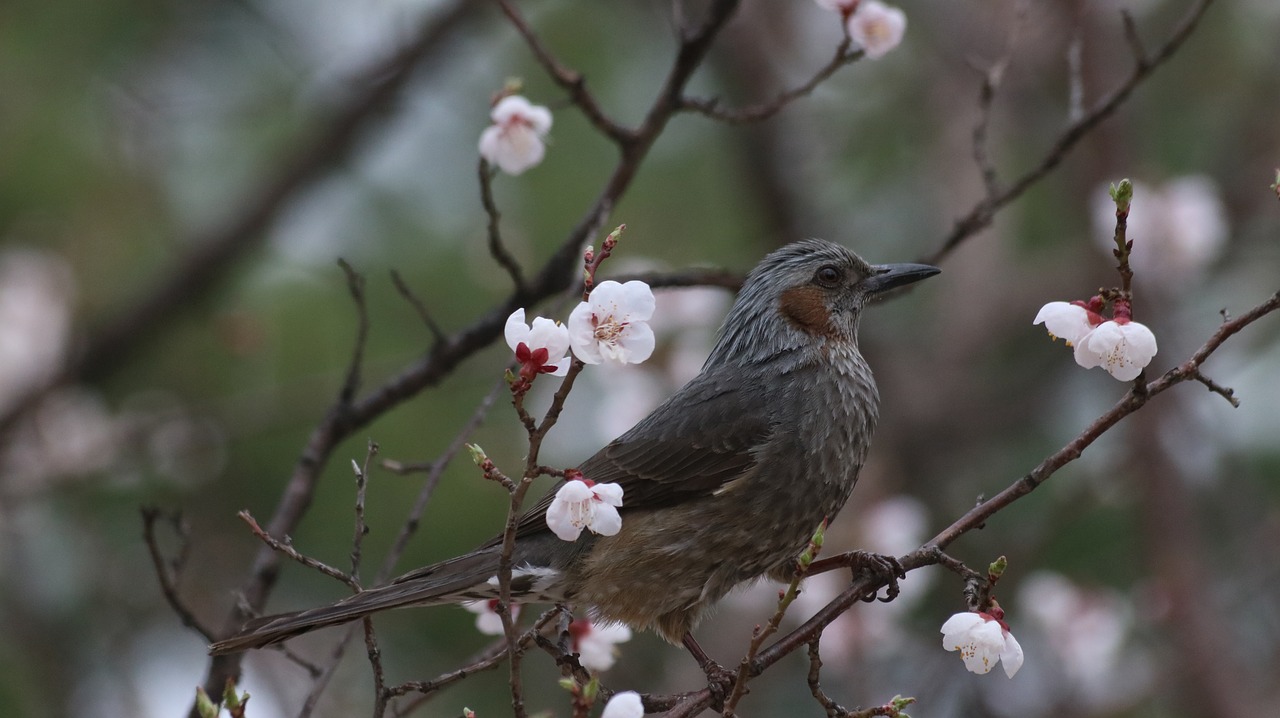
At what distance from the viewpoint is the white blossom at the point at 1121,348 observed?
2379 mm

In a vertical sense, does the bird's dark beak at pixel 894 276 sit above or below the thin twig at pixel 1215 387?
above

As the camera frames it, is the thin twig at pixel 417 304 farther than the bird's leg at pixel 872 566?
Yes

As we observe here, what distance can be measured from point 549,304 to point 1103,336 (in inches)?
121

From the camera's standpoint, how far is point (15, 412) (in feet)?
19.9

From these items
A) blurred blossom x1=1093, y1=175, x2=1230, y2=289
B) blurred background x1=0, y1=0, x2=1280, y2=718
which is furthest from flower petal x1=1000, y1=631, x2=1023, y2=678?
blurred blossom x1=1093, y1=175, x2=1230, y2=289

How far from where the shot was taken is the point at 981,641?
2.54 metres

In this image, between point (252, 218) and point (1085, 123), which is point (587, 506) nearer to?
point (1085, 123)

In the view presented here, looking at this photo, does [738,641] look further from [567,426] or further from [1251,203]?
[1251,203]

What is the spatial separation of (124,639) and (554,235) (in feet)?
9.41

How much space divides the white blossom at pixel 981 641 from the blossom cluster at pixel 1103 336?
0.55 m

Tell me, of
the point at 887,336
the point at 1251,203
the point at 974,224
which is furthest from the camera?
the point at 887,336

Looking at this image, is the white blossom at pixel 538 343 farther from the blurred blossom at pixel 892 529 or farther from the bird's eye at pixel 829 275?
the blurred blossom at pixel 892 529

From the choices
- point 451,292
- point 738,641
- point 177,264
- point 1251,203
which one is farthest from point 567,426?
point 1251,203

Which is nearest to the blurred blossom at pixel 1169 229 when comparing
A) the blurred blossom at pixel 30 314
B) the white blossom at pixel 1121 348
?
the white blossom at pixel 1121 348
